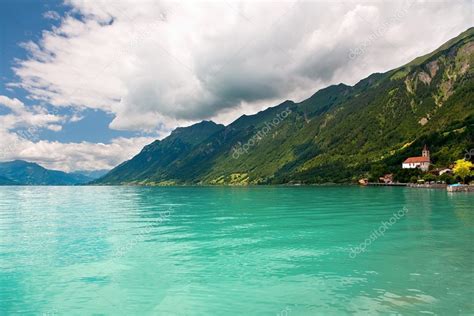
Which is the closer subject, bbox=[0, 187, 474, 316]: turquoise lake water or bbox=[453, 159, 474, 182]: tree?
bbox=[0, 187, 474, 316]: turquoise lake water

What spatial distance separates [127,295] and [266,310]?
34.0 feet

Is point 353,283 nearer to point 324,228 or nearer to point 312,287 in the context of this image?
point 312,287

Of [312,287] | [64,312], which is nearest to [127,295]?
[64,312]

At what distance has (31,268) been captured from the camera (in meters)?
34.2

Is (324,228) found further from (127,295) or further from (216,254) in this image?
(127,295)

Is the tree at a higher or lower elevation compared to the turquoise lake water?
higher

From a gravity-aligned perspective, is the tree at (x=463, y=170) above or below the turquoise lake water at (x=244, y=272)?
above

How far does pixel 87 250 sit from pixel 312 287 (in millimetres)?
28370

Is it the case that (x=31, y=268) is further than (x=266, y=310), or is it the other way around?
(x=31, y=268)

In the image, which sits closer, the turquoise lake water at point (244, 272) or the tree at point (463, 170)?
the turquoise lake water at point (244, 272)

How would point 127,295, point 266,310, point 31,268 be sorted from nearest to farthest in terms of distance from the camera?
point 266,310
point 127,295
point 31,268

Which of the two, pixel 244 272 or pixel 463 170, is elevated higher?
pixel 463 170

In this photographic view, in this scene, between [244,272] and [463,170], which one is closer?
[244,272]

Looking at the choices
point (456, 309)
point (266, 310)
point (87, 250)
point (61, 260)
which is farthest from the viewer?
point (87, 250)
